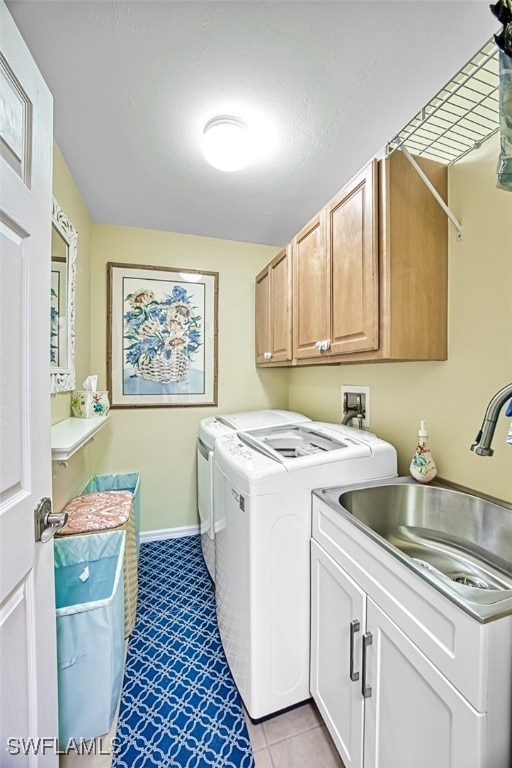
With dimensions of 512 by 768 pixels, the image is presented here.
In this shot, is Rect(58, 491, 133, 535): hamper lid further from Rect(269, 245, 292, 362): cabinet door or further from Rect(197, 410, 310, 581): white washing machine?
Rect(269, 245, 292, 362): cabinet door

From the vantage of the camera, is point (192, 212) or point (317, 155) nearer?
point (317, 155)

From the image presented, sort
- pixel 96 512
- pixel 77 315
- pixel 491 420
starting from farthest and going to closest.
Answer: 1. pixel 77 315
2. pixel 96 512
3. pixel 491 420

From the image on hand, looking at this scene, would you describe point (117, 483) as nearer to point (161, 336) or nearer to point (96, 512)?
point (96, 512)

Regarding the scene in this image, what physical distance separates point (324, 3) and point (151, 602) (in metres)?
2.72

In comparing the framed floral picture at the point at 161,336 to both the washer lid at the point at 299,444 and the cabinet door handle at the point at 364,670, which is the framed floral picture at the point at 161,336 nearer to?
the washer lid at the point at 299,444

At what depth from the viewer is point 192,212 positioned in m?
2.20

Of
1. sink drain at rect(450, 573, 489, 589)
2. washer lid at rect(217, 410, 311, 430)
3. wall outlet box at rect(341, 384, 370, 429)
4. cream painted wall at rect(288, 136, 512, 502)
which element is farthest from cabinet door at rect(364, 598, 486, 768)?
washer lid at rect(217, 410, 311, 430)

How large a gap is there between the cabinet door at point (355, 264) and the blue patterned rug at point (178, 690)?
154 centimetres

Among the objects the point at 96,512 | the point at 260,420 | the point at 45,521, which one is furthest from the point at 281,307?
the point at 45,521

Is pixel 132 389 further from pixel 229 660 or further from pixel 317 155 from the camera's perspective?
pixel 317 155

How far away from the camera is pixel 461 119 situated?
102 centimetres

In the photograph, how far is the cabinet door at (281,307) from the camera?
1.97m

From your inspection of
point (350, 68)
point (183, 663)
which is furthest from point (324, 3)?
point (183, 663)

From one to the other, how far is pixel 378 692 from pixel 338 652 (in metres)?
0.22
